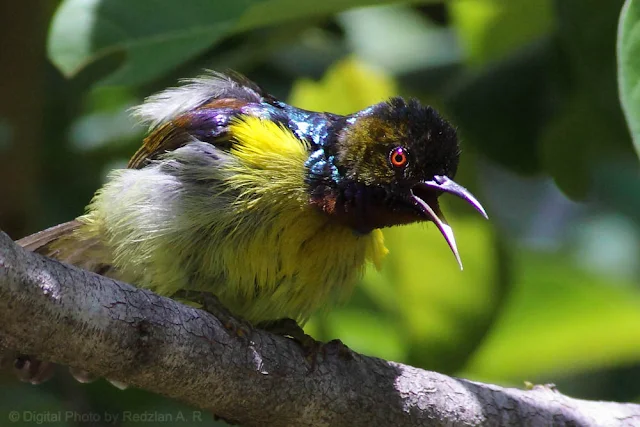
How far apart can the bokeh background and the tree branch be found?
85cm

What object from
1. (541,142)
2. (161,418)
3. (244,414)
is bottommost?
(161,418)

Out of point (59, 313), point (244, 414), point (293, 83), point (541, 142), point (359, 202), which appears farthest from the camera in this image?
point (293, 83)

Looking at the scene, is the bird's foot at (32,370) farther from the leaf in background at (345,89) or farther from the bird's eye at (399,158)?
the leaf in background at (345,89)

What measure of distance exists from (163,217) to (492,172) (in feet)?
11.3

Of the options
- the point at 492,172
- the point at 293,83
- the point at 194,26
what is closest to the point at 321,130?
the point at 194,26

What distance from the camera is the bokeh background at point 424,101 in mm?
3623

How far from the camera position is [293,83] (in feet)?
15.5

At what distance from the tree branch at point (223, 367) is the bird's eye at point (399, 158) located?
69 centimetres

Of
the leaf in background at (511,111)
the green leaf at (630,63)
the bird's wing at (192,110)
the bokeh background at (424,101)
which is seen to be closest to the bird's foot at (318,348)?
the bokeh background at (424,101)

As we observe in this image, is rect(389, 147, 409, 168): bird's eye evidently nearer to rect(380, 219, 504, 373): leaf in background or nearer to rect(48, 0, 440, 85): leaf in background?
rect(48, 0, 440, 85): leaf in background

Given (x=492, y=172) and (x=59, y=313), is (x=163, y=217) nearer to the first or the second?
(x=59, y=313)

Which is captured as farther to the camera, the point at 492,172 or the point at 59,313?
the point at 492,172

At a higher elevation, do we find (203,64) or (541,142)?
(541,142)

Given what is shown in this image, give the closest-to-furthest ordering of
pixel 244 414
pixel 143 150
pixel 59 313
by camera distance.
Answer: pixel 59 313, pixel 244 414, pixel 143 150
